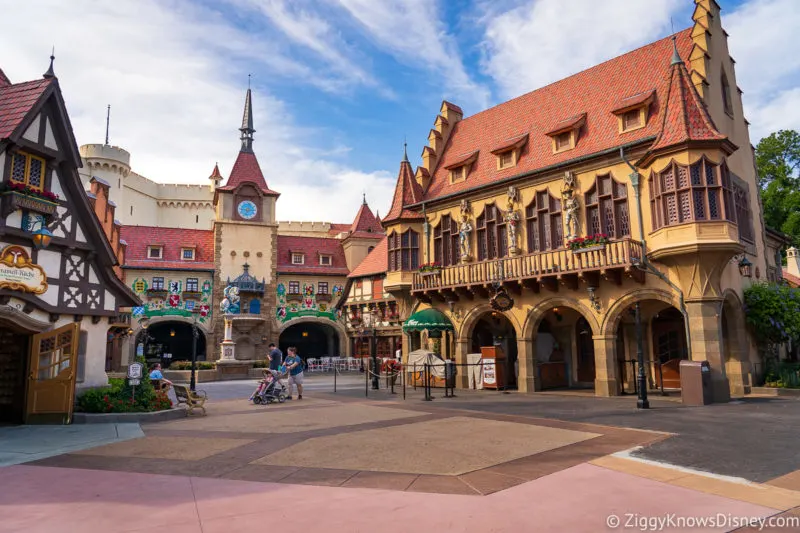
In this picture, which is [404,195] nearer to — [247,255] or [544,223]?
[544,223]

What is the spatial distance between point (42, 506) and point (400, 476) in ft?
14.4

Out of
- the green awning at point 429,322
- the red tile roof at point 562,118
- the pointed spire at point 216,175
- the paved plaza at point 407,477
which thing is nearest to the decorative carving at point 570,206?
the red tile roof at point 562,118

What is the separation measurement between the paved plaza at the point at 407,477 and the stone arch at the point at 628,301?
18.3ft

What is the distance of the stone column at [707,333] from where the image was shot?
53.7ft

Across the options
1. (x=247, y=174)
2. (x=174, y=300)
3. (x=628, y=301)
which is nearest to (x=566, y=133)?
(x=628, y=301)

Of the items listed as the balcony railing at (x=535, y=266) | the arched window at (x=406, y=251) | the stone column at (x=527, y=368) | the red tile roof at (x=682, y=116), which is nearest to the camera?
the red tile roof at (x=682, y=116)

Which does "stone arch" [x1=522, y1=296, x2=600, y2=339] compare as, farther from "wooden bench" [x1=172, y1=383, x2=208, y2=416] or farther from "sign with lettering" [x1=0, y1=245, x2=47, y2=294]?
"sign with lettering" [x1=0, y1=245, x2=47, y2=294]

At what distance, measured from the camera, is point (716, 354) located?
647 inches

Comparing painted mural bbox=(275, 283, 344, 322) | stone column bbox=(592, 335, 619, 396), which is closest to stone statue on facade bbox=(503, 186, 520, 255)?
stone column bbox=(592, 335, 619, 396)

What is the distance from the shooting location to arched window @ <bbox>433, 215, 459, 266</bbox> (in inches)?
1014

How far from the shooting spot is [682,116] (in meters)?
17.6

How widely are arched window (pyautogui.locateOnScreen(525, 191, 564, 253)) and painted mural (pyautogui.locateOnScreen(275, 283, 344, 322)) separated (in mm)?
29694

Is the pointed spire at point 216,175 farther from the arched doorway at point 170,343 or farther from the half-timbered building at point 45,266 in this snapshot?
the half-timbered building at point 45,266

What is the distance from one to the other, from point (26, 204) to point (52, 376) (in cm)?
458
